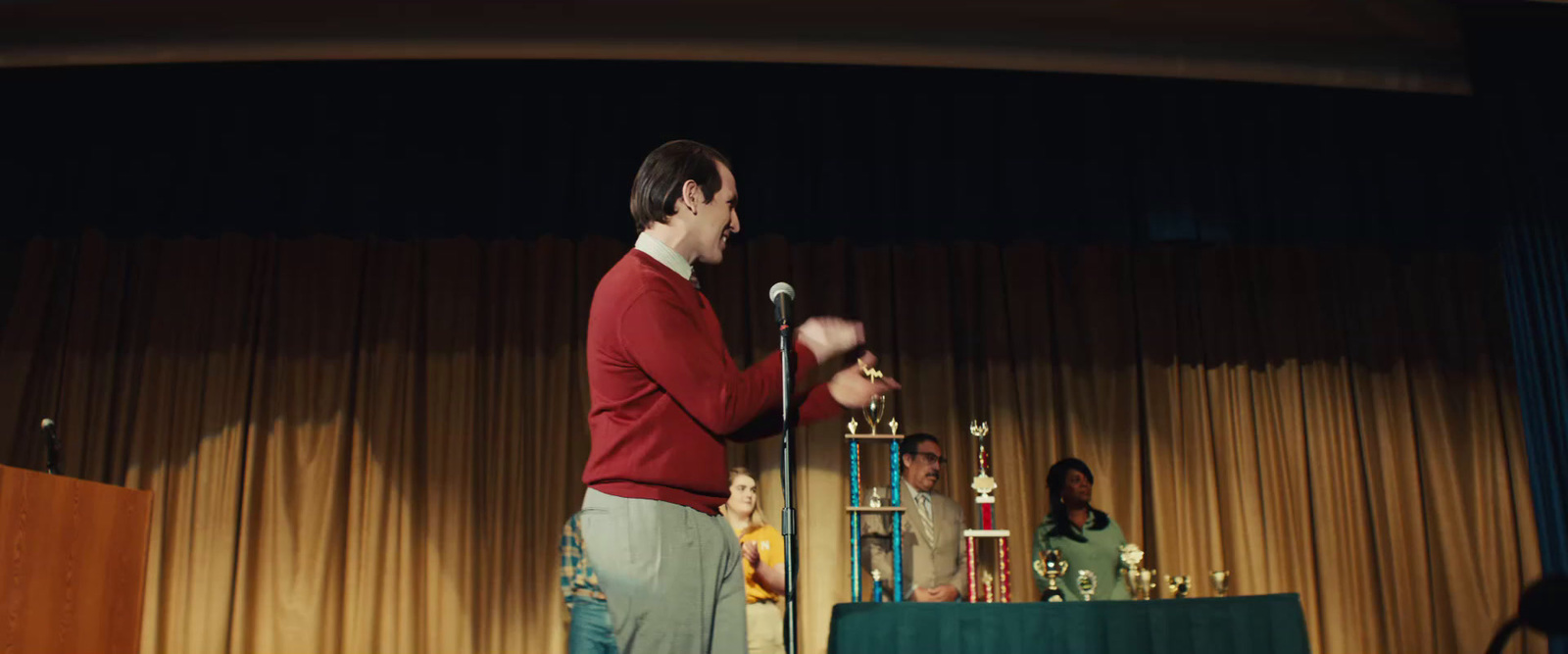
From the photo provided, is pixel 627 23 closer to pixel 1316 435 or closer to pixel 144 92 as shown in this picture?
pixel 144 92

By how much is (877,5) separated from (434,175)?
8.42ft

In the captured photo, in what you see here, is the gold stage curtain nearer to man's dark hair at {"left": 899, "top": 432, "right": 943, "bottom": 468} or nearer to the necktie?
man's dark hair at {"left": 899, "top": 432, "right": 943, "bottom": 468}

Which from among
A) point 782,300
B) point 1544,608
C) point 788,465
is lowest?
point 1544,608

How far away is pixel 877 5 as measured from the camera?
5.39 meters

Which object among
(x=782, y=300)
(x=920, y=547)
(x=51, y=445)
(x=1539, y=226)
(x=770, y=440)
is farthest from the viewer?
(x=770, y=440)

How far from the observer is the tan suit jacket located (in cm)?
442

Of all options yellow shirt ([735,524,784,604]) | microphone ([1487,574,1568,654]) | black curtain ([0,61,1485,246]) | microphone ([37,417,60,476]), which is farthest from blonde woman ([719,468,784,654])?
microphone ([1487,574,1568,654])

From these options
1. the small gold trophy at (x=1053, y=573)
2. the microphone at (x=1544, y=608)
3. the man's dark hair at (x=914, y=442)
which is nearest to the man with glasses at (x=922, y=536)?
the man's dark hair at (x=914, y=442)

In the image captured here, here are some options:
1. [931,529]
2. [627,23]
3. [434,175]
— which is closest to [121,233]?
[434,175]

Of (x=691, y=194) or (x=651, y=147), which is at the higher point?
(x=651, y=147)

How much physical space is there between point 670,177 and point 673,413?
1.22ft

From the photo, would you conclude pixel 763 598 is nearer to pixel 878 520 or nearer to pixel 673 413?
pixel 878 520

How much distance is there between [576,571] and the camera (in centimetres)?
157

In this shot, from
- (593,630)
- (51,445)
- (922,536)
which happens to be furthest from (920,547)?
(593,630)
